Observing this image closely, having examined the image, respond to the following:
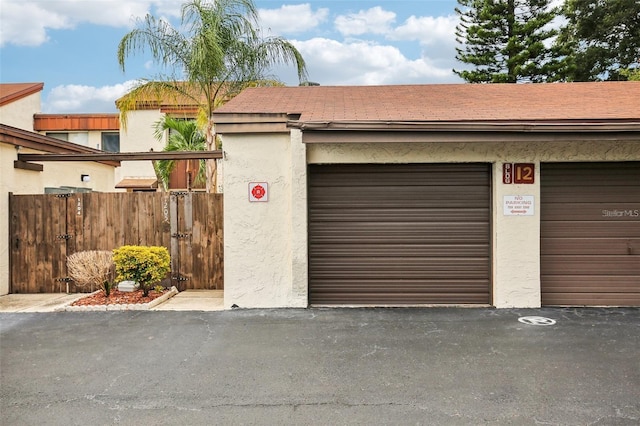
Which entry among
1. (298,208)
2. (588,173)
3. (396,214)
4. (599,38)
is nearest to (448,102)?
(396,214)

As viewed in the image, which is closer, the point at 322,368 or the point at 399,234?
the point at 322,368

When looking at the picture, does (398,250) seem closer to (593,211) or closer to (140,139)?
(593,211)

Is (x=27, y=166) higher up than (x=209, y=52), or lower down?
lower down

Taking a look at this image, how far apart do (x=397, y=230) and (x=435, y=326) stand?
6.14 ft

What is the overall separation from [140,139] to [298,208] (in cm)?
1588

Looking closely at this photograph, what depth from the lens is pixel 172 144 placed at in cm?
1475

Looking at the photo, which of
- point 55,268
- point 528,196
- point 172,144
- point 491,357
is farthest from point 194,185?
point 491,357

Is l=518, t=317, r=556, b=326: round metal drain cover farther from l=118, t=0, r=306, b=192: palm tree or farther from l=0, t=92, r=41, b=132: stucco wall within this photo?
l=0, t=92, r=41, b=132: stucco wall

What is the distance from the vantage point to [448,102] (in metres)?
8.30

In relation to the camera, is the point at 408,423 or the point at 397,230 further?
the point at 397,230

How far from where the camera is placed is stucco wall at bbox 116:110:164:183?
20328 millimetres

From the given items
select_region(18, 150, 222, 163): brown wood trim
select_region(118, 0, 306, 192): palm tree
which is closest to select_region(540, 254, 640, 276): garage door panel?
select_region(18, 150, 222, 163): brown wood trim

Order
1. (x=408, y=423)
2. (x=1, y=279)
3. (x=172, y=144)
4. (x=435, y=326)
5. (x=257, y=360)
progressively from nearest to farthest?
(x=408, y=423) < (x=257, y=360) < (x=435, y=326) < (x=1, y=279) < (x=172, y=144)

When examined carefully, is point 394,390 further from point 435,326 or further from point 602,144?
point 602,144
